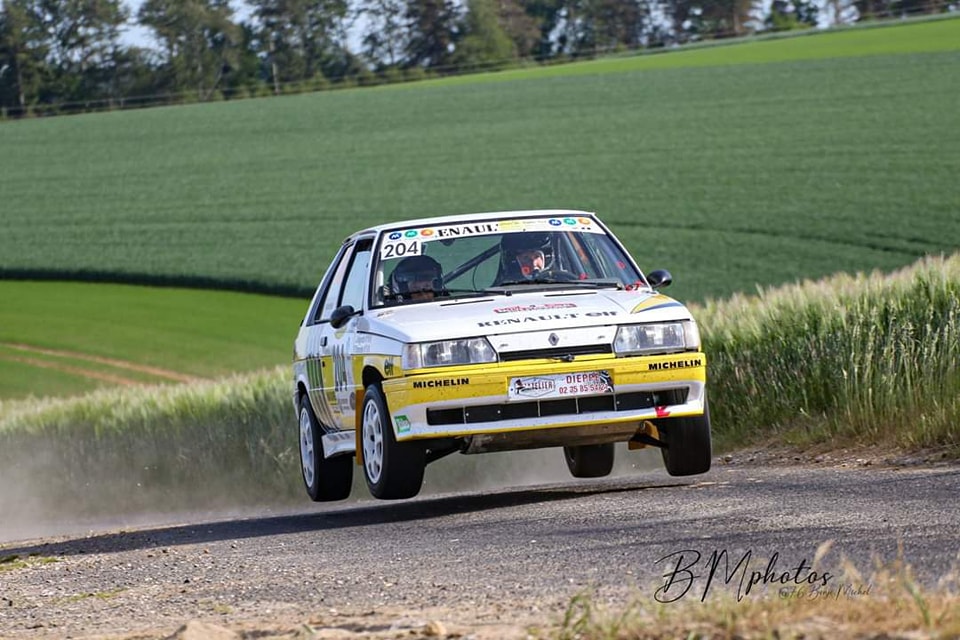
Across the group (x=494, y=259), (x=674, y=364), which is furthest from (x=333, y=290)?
(x=674, y=364)

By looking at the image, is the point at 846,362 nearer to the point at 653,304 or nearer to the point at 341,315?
the point at 653,304

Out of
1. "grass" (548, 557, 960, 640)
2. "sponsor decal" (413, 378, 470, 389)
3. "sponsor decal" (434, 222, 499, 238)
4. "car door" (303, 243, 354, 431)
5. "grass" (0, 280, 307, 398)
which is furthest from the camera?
"grass" (0, 280, 307, 398)

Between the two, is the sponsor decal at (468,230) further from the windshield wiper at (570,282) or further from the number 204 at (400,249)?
the windshield wiper at (570,282)

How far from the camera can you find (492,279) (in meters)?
10.2

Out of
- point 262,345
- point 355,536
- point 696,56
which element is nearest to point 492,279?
point 355,536

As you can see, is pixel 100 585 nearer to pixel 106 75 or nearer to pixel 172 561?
pixel 172 561

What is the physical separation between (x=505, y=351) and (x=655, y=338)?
89 centimetres

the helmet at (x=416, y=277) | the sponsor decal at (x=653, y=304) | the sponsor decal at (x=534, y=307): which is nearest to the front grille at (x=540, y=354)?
the sponsor decal at (x=534, y=307)

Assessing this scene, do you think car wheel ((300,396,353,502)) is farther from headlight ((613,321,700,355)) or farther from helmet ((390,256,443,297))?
headlight ((613,321,700,355))

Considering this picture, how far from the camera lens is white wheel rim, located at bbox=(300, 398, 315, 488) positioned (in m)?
11.4

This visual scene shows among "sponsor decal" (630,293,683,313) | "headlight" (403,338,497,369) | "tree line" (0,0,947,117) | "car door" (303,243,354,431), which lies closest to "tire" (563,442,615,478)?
"car door" (303,243,354,431)

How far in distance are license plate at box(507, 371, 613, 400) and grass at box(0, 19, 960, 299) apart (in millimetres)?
23180

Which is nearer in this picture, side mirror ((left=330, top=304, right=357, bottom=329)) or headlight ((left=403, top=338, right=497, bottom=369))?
headlight ((left=403, top=338, right=497, bottom=369))

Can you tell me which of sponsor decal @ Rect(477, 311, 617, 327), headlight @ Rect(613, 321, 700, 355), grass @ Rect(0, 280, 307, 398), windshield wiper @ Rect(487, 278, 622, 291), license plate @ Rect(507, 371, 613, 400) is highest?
windshield wiper @ Rect(487, 278, 622, 291)
